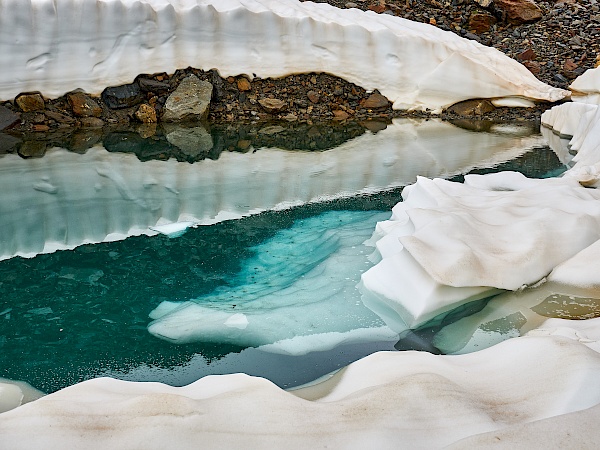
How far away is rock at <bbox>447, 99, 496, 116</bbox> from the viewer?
534 centimetres

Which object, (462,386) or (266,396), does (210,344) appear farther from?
(462,386)

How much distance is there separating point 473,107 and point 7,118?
3472 mm

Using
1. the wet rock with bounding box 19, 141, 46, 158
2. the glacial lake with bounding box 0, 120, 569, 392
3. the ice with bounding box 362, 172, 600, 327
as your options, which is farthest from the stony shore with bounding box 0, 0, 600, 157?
the ice with bounding box 362, 172, 600, 327

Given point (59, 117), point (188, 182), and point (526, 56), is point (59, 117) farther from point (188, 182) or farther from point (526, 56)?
point (526, 56)

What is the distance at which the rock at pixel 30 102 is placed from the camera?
449 cm

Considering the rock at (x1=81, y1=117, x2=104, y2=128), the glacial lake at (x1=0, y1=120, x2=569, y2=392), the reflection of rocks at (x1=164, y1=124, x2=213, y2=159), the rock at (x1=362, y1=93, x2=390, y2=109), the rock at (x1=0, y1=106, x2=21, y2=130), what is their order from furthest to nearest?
the rock at (x1=362, y1=93, x2=390, y2=109) < the rock at (x1=81, y1=117, x2=104, y2=128) < the rock at (x1=0, y1=106, x2=21, y2=130) < the reflection of rocks at (x1=164, y1=124, x2=213, y2=159) < the glacial lake at (x1=0, y1=120, x2=569, y2=392)

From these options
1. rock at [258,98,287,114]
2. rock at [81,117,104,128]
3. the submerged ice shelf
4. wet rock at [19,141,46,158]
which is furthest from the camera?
rock at [258,98,287,114]

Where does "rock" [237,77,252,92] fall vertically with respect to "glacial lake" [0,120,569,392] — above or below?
below

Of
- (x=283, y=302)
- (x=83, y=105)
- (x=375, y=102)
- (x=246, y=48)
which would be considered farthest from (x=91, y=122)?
(x=283, y=302)

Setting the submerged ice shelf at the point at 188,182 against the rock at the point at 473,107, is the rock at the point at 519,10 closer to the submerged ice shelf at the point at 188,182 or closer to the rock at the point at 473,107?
the rock at the point at 473,107

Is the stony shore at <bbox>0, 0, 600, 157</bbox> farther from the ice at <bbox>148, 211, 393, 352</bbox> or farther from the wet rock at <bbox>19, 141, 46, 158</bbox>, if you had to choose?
the ice at <bbox>148, 211, 393, 352</bbox>

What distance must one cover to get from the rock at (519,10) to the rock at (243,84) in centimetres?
278

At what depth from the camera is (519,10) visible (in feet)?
20.5

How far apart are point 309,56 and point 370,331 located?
3.77 m
